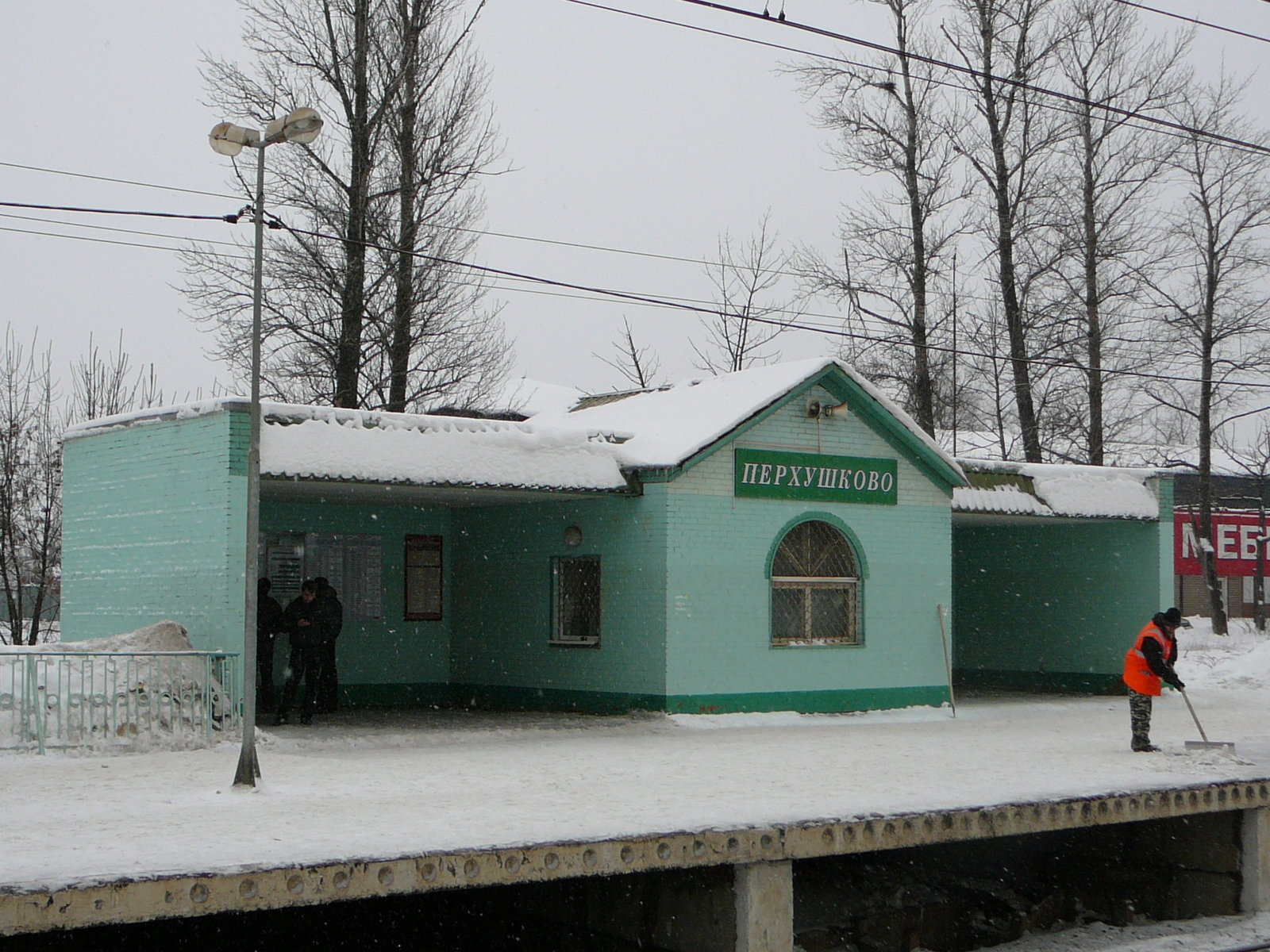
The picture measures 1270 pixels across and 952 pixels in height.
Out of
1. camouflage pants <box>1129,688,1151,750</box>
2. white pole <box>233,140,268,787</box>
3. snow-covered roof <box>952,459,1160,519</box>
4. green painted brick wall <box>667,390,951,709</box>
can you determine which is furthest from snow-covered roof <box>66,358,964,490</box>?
camouflage pants <box>1129,688,1151,750</box>

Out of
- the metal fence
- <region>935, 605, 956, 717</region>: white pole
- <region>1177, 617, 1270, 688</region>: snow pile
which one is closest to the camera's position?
the metal fence

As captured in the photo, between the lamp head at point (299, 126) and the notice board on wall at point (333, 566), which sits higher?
the lamp head at point (299, 126)

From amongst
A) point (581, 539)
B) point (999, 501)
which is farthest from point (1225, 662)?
point (581, 539)

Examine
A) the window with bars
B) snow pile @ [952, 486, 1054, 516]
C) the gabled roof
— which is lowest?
the window with bars

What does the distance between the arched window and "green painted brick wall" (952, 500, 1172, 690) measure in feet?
16.9

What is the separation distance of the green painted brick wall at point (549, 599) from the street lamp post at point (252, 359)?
21.5ft

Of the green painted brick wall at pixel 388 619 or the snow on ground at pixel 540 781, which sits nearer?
the snow on ground at pixel 540 781

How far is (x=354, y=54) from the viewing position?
25.6m

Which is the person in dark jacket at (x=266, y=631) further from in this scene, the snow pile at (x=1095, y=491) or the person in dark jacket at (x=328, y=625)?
the snow pile at (x=1095, y=491)

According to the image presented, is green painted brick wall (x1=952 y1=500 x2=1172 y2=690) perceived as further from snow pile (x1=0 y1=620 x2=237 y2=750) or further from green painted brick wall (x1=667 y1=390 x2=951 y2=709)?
snow pile (x1=0 y1=620 x2=237 y2=750)

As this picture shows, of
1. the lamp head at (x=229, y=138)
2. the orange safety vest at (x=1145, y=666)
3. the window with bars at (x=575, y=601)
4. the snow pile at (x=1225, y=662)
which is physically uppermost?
the lamp head at (x=229, y=138)

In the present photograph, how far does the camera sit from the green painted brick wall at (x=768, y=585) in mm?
17125

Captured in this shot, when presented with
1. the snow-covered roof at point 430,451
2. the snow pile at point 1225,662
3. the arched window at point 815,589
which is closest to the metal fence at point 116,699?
the snow-covered roof at point 430,451

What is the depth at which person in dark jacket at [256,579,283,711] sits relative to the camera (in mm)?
16172
